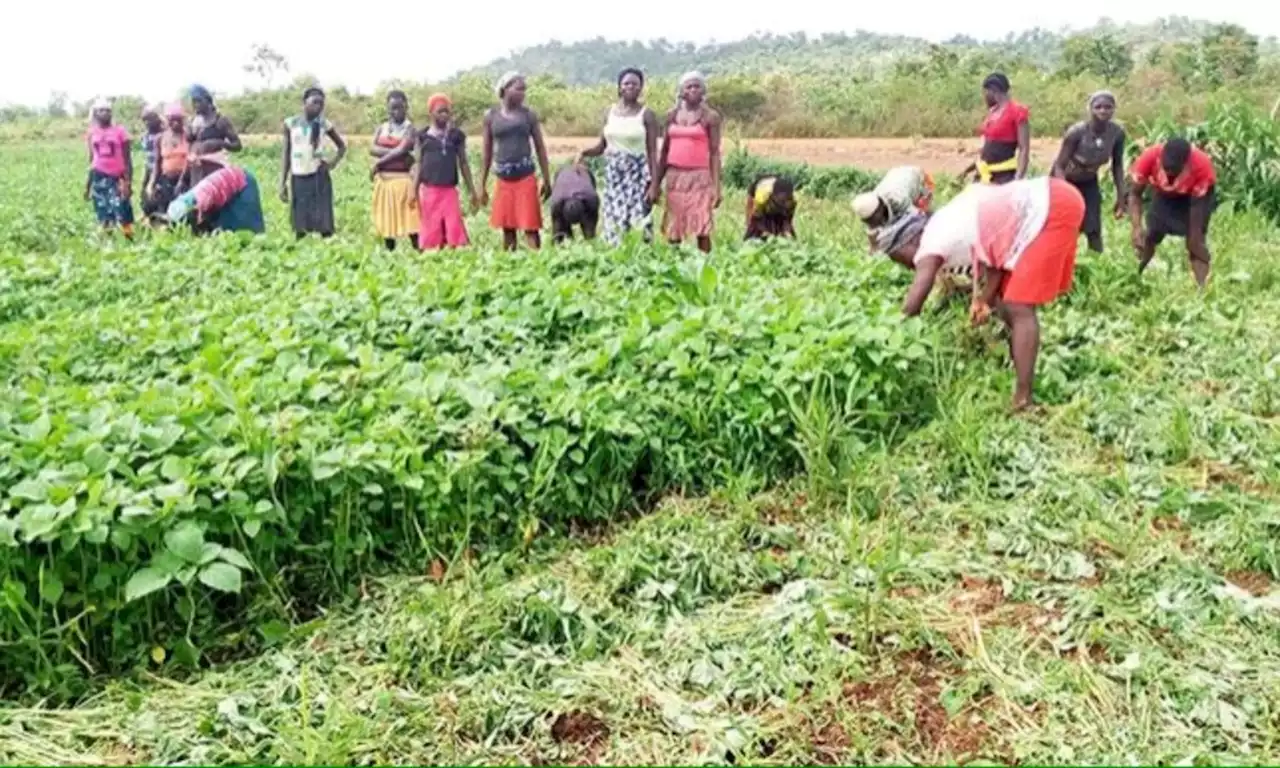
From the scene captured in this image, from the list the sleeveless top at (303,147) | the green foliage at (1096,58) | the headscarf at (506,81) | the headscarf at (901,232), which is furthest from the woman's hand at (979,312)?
the green foliage at (1096,58)

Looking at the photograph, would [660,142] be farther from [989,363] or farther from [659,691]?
[659,691]

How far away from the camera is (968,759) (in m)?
2.94

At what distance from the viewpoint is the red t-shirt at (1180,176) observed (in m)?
7.20

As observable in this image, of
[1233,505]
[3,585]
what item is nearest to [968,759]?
[1233,505]

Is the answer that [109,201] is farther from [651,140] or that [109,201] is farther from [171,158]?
[651,140]

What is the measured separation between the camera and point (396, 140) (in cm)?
939

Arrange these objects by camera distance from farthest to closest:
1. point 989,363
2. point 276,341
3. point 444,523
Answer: point 989,363, point 276,341, point 444,523

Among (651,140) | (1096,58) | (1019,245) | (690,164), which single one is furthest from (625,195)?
(1096,58)

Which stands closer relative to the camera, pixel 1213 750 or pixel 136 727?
pixel 1213 750

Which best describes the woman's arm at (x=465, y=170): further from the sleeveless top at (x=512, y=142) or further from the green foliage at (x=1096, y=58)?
the green foliage at (x=1096, y=58)

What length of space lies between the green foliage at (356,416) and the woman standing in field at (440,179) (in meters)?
2.47

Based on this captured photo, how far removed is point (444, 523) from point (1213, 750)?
2.31 m

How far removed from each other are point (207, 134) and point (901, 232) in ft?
20.1

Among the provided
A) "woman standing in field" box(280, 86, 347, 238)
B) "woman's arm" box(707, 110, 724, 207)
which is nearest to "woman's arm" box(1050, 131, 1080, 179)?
"woman's arm" box(707, 110, 724, 207)
